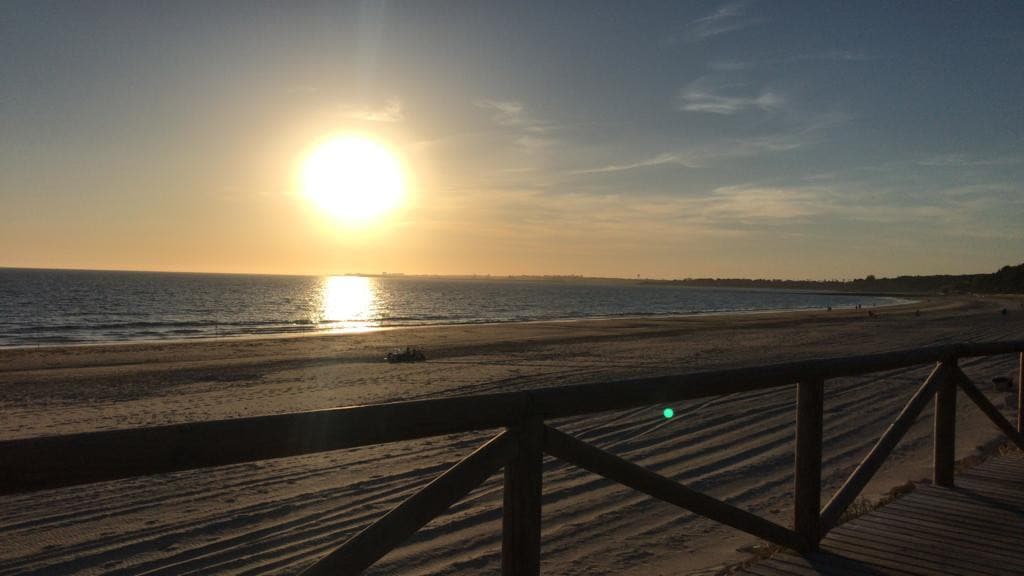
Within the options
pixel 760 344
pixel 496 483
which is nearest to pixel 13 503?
pixel 496 483

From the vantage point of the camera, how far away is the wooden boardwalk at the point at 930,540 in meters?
4.07

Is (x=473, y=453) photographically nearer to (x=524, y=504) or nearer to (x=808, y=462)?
(x=524, y=504)

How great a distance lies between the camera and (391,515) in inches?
92.7

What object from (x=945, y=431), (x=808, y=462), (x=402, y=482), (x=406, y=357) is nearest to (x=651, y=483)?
(x=808, y=462)

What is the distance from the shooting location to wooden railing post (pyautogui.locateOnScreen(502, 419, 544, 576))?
2713 mm

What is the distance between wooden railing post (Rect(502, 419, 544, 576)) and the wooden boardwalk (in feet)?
6.10

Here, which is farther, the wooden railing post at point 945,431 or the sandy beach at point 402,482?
the wooden railing post at point 945,431

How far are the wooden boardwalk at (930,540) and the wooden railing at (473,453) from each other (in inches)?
6.9

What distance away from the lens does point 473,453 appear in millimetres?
2582

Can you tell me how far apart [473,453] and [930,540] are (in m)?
3.58

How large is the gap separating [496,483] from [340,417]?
4782 millimetres

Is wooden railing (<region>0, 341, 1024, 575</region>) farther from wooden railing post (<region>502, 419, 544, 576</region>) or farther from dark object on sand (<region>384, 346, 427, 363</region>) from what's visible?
dark object on sand (<region>384, 346, 427, 363</region>)

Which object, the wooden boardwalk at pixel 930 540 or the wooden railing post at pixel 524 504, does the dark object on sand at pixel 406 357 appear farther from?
the wooden railing post at pixel 524 504

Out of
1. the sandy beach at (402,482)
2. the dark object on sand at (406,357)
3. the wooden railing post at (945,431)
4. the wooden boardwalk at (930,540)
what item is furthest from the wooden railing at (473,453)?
the dark object on sand at (406,357)
